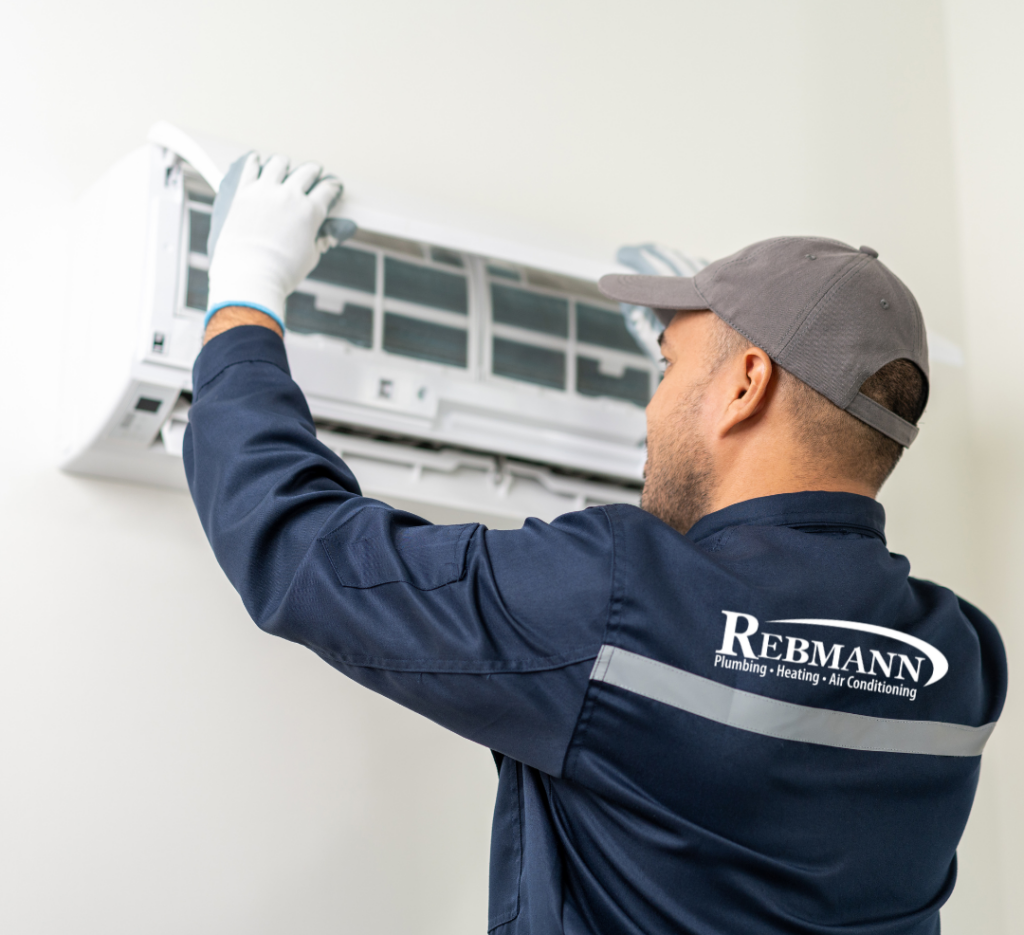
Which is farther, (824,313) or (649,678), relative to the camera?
(824,313)

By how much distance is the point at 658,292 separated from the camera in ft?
3.71

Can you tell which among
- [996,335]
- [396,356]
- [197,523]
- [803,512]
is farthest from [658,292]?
[996,335]

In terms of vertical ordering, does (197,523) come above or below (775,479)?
below

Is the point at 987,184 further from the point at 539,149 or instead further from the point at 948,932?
the point at 948,932

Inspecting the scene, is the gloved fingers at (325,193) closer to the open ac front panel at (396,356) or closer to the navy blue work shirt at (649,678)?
the open ac front panel at (396,356)

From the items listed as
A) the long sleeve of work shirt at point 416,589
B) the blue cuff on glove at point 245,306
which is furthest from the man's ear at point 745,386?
the blue cuff on glove at point 245,306

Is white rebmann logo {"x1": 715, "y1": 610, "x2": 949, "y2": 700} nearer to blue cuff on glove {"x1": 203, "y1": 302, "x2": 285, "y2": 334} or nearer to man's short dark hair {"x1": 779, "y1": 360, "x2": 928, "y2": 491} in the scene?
man's short dark hair {"x1": 779, "y1": 360, "x2": 928, "y2": 491}

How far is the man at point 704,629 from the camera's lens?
34.5 inches

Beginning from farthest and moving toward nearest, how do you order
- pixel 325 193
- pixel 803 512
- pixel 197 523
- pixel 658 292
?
pixel 197 523 < pixel 325 193 < pixel 658 292 < pixel 803 512

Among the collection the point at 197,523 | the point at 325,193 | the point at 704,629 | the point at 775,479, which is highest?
the point at 325,193

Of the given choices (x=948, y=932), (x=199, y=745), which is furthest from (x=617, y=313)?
(x=948, y=932)

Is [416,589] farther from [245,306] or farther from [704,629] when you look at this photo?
[245,306]

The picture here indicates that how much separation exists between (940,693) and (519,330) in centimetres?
74

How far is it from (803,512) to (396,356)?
0.61 metres
